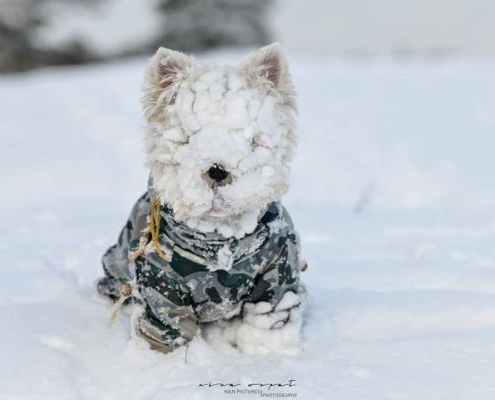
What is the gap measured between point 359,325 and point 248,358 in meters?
0.44

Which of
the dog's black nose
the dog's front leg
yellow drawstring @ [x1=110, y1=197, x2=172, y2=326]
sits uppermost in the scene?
the dog's black nose

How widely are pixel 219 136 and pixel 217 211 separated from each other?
21 centimetres

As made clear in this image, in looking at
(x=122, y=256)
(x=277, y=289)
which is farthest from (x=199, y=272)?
(x=122, y=256)

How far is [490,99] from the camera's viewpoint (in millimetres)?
7711

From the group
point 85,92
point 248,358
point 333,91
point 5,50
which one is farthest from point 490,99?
point 5,50

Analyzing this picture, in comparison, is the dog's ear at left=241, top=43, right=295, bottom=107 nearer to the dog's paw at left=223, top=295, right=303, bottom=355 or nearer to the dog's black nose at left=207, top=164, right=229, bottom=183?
the dog's black nose at left=207, top=164, right=229, bottom=183

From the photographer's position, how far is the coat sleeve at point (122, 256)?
246 cm

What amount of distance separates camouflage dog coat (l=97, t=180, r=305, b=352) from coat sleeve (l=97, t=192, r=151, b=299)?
2cm

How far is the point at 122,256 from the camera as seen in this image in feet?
8.75

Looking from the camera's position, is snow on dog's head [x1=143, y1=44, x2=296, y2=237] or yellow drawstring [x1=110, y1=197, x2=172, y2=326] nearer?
snow on dog's head [x1=143, y1=44, x2=296, y2=237]

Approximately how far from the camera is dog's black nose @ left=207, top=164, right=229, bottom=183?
2.03 metres

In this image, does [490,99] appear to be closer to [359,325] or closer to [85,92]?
[85,92]
